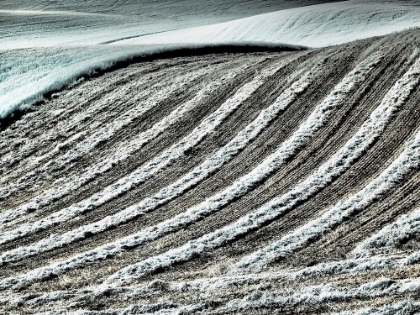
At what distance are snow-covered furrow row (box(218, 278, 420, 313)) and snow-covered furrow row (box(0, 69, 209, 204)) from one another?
15.3 feet

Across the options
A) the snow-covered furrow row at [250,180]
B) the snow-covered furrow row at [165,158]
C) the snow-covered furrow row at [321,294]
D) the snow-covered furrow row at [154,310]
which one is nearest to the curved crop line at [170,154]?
the snow-covered furrow row at [165,158]

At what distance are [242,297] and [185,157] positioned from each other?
467 centimetres

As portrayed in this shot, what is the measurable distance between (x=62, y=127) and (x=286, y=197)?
244 inches

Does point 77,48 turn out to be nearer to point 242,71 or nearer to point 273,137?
point 242,71

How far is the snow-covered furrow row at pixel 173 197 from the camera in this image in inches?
315

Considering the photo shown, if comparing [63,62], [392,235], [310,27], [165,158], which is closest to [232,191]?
[165,158]

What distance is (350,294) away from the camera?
6.13m

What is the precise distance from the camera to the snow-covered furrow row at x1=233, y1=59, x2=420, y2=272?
732 cm

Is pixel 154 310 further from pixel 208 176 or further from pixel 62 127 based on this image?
pixel 62 127

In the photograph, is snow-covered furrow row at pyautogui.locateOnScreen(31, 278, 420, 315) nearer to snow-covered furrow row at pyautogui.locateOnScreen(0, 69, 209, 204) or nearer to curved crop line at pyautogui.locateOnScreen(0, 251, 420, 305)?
curved crop line at pyautogui.locateOnScreen(0, 251, 420, 305)

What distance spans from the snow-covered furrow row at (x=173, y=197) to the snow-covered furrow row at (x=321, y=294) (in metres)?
2.21

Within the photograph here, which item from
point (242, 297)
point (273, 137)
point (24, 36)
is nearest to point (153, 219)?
point (242, 297)

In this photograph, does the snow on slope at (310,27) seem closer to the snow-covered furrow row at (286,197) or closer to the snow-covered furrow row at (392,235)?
the snow-covered furrow row at (286,197)

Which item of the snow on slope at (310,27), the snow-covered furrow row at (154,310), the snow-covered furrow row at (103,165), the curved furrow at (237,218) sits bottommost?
the snow-covered furrow row at (154,310)
